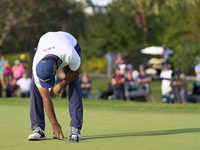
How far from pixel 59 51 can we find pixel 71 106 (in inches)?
36.6

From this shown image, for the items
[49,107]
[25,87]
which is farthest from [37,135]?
[25,87]

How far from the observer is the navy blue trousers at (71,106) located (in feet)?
20.5

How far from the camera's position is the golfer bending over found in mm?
5516

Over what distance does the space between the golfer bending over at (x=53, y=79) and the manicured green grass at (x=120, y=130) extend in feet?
0.72

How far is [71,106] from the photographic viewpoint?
630cm

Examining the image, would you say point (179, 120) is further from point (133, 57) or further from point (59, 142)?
point (133, 57)

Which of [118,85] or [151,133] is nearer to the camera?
[151,133]

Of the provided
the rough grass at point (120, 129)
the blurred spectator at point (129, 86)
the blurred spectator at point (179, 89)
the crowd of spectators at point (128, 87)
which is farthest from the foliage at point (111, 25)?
the rough grass at point (120, 129)

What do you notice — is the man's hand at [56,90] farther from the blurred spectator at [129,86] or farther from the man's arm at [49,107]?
the blurred spectator at [129,86]

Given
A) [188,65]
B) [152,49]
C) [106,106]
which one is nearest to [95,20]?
[152,49]

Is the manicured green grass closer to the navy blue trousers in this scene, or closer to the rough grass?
the rough grass

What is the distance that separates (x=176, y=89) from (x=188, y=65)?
1761 centimetres

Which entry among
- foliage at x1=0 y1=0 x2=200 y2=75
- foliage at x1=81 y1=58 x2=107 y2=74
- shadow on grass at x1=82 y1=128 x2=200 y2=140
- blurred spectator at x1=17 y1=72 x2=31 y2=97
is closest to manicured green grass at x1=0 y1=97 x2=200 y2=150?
shadow on grass at x1=82 y1=128 x2=200 y2=140

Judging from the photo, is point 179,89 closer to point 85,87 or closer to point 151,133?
point 85,87
